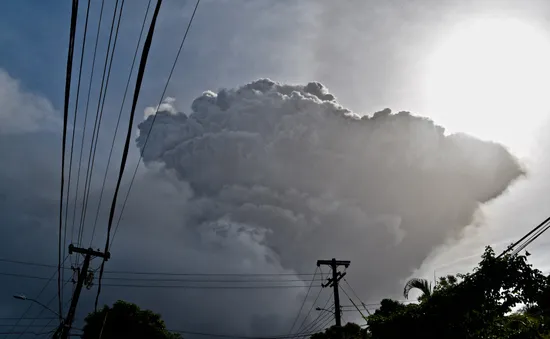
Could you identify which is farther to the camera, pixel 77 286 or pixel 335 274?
pixel 335 274

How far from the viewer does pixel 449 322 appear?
47.4 feet

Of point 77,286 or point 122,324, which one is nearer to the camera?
point 77,286

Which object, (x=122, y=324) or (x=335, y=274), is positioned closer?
(x=335, y=274)

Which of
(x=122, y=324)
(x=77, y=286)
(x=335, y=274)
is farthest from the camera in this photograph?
(x=122, y=324)

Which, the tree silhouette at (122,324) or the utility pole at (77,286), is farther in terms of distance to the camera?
the tree silhouette at (122,324)

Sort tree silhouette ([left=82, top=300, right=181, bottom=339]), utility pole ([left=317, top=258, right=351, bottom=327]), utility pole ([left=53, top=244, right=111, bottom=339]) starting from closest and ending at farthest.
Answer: utility pole ([left=53, top=244, right=111, bottom=339]) < utility pole ([left=317, top=258, right=351, bottom=327]) < tree silhouette ([left=82, top=300, right=181, bottom=339])

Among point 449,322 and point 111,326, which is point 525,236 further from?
point 111,326

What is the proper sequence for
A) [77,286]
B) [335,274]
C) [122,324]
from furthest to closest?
[122,324] < [335,274] < [77,286]

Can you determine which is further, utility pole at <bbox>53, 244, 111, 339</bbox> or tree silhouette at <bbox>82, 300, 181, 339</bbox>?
tree silhouette at <bbox>82, 300, 181, 339</bbox>

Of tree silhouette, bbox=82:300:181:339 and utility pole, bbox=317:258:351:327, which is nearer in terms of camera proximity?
utility pole, bbox=317:258:351:327

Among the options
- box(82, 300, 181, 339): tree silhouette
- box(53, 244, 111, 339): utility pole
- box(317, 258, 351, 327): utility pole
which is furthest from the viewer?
box(82, 300, 181, 339): tree silhouette

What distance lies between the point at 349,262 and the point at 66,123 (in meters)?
28.7

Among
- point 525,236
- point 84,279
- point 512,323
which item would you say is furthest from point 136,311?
point 525,236

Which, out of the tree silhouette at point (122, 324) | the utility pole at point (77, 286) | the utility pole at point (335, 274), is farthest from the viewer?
the tree silhouette at point (122, 324)
